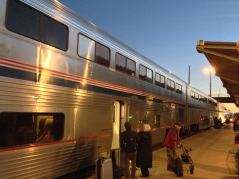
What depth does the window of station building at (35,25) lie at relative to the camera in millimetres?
6633

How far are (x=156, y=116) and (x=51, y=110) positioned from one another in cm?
889

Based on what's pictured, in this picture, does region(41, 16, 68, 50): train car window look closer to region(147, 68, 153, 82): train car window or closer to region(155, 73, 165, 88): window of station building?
region(147, 68, 153, 82): train car window

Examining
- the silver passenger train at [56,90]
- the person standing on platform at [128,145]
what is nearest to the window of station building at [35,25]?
the silver passenger train at [56,90]

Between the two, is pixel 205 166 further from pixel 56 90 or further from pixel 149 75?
pixel 56 90

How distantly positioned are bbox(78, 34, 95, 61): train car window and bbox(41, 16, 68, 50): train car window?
608mm

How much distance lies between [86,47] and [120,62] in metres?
2.40

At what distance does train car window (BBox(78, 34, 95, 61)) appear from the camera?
8.84 metres

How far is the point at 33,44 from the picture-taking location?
7.09 metres

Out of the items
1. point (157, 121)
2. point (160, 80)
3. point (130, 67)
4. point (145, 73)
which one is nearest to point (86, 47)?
point (130, 67)

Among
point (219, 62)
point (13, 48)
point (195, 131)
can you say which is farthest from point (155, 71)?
point (195, 131)

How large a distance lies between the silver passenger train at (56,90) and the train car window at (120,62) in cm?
2

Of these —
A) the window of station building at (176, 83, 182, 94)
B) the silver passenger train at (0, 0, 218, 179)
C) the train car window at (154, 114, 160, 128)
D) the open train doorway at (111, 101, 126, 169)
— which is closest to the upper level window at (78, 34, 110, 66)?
the silver passenger train at (0, 0, 218, 179)

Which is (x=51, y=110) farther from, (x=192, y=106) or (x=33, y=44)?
(x=192, y=106)

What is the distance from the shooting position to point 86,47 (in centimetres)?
912
